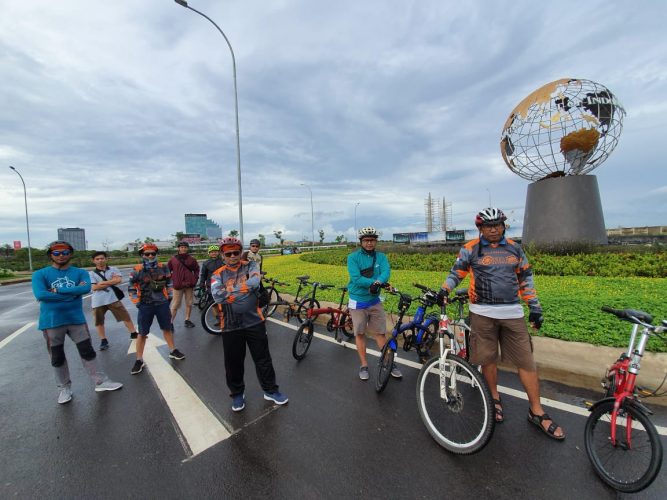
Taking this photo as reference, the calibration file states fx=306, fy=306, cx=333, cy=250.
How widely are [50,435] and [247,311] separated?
7.03ft

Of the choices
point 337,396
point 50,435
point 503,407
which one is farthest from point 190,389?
point 503,407

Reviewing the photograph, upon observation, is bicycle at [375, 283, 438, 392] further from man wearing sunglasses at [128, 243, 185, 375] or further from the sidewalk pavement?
man wearing sunglasses at [128, 243, 185, 375]

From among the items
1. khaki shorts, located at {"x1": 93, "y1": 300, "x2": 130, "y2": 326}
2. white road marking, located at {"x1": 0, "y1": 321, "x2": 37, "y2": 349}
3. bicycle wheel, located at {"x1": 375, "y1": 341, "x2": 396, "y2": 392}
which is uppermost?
khaki shorts, located at {"x1": 93, "y1": 300, "x2": 130, "y2": 326}

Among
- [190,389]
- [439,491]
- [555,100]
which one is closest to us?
[439,491]

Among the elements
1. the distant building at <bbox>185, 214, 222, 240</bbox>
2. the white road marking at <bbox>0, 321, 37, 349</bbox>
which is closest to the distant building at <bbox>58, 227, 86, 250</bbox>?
the distant building at <bbox>185, 214, 222, 240</bbox>

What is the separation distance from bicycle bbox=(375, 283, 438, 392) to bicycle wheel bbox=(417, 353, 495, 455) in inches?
25.0

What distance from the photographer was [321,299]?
8.20 metres

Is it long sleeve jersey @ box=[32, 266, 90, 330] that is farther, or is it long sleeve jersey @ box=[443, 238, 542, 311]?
long sleeve jersey @ box=[32, 266, 90, 330]

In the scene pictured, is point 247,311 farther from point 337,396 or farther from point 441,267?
point 441,267

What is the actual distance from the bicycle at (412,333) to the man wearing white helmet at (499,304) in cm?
44

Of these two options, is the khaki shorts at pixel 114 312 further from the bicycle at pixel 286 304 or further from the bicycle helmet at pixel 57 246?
the bicycle at pixel 286 304

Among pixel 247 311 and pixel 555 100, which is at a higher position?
pixel 555 100

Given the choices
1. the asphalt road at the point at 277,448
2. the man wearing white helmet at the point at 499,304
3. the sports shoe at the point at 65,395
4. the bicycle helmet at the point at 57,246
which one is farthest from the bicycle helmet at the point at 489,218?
the sports shoe at the point at 65,395

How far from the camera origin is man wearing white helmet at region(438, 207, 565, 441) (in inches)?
111
